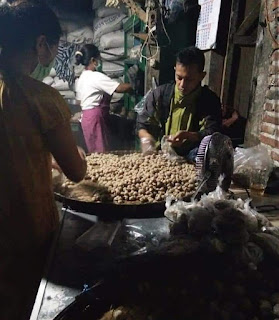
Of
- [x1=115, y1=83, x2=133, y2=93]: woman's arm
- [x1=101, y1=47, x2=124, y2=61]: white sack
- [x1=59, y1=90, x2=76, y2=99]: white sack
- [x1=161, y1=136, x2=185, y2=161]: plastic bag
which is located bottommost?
[x1=59, y1=90, x2=76, y2=99]: white sack

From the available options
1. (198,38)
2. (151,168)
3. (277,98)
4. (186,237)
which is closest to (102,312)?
(186,237)

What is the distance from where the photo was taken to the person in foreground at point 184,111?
8.70ft

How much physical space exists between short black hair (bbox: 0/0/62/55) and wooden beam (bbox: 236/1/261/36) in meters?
3.15

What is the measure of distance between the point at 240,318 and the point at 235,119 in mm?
3279

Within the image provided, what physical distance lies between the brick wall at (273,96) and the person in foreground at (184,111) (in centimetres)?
65

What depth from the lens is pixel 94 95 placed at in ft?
16.4

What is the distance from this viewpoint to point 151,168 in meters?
2.14

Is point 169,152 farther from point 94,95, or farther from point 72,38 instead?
point 72,38

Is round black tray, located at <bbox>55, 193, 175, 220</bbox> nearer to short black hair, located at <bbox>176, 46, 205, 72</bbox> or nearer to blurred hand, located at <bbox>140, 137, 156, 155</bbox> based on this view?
blurred hand, located at <bbox>140, 137, 156, 155</bbox>

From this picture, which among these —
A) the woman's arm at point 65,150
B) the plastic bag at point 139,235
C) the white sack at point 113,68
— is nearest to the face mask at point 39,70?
the woman's arm at point 65,150

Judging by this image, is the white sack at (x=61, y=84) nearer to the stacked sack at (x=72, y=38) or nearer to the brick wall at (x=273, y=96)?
the stacked sack at (x=72, y=38)

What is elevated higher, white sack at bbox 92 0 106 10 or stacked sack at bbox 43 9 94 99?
white sack at bbox 92 0 106 10

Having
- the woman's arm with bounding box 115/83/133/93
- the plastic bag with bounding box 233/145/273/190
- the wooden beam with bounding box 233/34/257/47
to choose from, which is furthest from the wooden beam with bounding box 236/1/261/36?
the plastic bag with bounding box 233/145/273/190

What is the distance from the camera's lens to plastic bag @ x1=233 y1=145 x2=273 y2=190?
7.78ft
